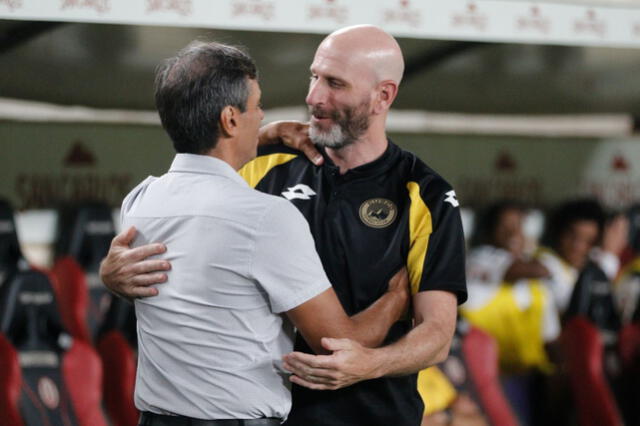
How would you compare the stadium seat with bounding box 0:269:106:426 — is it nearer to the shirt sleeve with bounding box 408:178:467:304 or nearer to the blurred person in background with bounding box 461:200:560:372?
the blurred person in background with bounding box 461:200:560:372

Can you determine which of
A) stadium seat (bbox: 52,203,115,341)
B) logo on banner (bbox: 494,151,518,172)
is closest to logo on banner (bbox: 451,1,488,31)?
stadium seat (bbox: 52,203,115,341)

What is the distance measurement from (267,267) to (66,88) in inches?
146

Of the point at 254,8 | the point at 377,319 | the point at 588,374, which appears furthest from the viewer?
the point at 588,374

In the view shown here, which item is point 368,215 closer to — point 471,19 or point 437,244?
point 437,244

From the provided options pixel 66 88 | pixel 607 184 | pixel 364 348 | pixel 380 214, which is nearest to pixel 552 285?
pixel 607 184

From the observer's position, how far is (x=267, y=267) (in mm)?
2031

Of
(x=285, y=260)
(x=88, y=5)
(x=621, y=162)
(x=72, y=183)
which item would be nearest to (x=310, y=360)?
(x=285, y=260)

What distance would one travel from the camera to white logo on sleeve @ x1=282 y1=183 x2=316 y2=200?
2.64 meters

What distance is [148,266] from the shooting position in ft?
6.91

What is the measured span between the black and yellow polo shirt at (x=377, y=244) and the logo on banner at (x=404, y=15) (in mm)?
1167

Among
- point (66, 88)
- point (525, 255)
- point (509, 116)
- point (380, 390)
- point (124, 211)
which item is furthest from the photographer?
point (509, 116)

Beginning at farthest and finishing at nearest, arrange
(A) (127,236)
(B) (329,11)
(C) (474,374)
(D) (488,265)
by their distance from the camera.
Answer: (D) (488,265), (C) (474,374), (B) (329,11), (A) (127,236)

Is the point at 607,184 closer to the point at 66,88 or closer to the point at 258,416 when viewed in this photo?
the point at 66,88

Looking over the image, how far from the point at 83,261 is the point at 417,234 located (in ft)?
10.5
